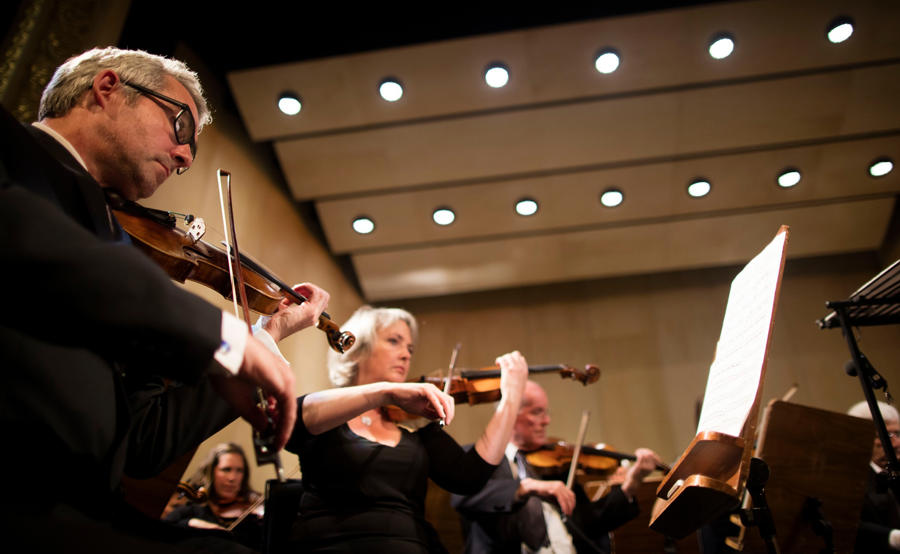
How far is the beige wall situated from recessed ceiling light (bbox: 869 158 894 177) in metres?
0.76

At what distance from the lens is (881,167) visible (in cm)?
364

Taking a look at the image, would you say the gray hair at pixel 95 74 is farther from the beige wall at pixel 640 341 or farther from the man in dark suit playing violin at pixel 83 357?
the beige wall at pixel 640 341

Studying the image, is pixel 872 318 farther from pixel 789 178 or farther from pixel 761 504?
pixel 789 178

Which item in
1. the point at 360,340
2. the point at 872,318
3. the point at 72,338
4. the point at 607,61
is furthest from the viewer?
the point at 607,61

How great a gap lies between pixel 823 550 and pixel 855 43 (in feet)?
9.17

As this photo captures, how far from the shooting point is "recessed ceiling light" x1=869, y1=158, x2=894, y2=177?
358 centimetres

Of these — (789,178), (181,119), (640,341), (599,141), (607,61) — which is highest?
(607,61)

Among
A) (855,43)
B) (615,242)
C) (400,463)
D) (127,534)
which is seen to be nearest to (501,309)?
(615,242)

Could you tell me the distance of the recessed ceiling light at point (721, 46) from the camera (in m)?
3.10

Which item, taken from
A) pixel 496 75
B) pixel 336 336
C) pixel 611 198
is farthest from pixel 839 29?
pixel 336 336

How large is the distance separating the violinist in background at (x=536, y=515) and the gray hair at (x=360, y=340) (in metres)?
0.63

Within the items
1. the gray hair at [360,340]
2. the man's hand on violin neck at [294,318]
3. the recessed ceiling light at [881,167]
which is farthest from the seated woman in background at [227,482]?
the recessed ceiling light at [881,167]

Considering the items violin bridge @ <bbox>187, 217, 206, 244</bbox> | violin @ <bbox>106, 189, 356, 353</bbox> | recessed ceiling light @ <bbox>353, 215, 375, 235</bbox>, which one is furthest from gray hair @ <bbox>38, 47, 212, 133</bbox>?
recessed ceiling light @ <bbox>353, 215, 375, 235</bbox>

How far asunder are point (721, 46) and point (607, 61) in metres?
0.61
